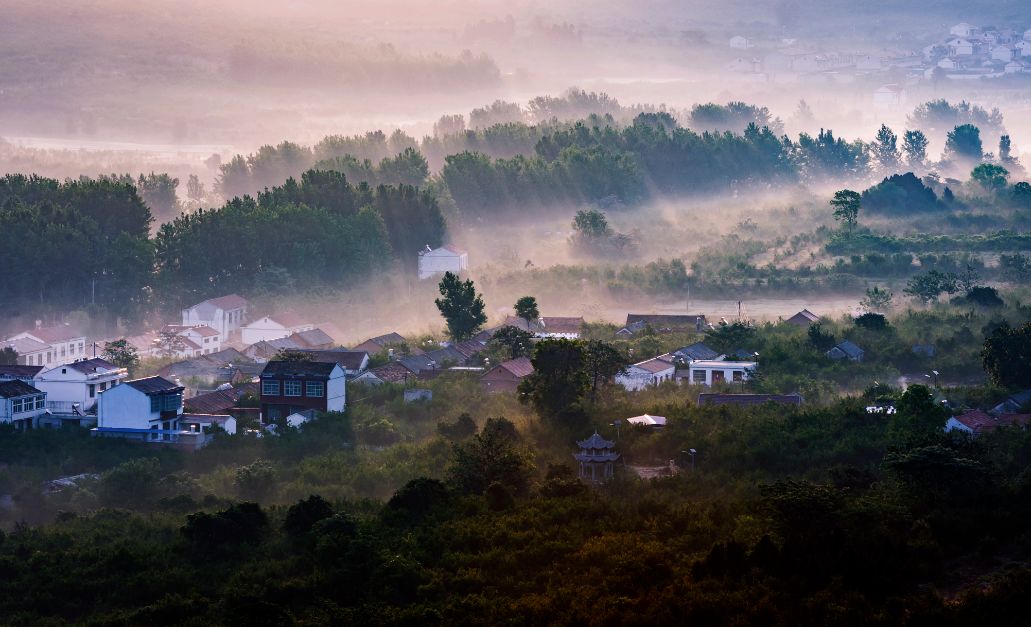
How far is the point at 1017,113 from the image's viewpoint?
121 meters

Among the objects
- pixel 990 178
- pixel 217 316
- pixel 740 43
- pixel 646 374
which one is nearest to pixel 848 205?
pixel 990 178

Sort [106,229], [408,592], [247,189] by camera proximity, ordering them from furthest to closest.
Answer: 1. [247,189]
2. [106,229]
3. [408,592]

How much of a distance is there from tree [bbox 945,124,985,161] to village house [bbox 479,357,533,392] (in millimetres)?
61909

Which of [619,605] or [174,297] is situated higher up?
[174,297]

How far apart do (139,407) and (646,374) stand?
35.6 ft

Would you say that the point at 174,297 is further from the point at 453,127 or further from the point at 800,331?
the point at 453,127

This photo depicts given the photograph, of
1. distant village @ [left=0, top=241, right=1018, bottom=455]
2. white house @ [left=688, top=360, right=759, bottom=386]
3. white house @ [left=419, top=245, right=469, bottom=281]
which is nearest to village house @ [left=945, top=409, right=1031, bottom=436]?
distant village @ [left=0, top=241, right=1018, bottom=455]

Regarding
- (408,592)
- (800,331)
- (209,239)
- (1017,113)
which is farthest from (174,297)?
(1017,113)

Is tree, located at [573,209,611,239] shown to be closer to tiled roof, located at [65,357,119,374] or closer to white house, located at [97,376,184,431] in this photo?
tiled roof, located at [65,357,119,374]

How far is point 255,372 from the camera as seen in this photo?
3569cm

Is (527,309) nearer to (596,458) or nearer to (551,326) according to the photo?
(551,326)

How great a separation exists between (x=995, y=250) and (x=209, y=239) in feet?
89.3

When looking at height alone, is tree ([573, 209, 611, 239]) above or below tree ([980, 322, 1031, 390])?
above

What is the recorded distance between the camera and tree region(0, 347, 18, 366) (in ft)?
117
